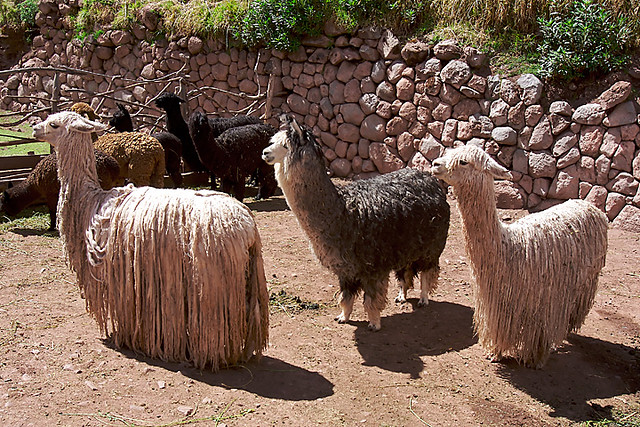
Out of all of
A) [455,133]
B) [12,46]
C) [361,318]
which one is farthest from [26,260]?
[12,46]

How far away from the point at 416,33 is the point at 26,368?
8024 millimetres

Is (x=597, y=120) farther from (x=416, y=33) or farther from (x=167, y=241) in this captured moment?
(x=167, y=241)

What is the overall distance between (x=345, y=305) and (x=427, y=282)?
38.1 inches

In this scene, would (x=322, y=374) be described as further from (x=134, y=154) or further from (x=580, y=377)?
(x=134, y=154)

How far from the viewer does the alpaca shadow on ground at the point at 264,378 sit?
3801 millimetres

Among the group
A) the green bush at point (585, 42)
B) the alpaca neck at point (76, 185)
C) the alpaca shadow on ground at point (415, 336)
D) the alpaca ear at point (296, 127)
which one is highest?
the green bush at point (585, 42)

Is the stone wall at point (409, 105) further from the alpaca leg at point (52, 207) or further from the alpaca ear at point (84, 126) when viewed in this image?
the alpaca ear at point (84, 126)

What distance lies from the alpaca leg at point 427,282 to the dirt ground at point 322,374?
115 millimetres

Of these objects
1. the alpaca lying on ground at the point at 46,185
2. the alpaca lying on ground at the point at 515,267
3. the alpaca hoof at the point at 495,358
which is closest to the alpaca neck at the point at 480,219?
the alpaca lying on ground at the point at 515,267

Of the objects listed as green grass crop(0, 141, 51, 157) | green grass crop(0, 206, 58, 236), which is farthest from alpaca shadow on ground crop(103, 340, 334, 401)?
green grass crop(0, 141, 51, 157)

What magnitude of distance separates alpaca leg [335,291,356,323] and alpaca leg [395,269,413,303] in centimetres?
78

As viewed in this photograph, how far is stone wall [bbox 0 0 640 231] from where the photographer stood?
7973 millimetres

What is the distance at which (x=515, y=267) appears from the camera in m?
4.23

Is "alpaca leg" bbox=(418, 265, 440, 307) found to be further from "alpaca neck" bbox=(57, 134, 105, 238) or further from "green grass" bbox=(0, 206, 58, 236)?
"green grass" bbox=(0, 206, 58, 236)
